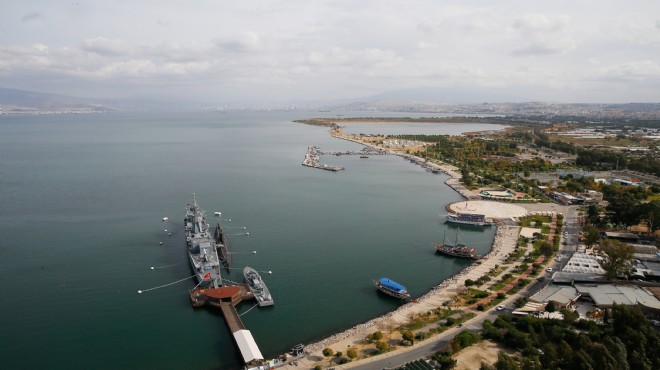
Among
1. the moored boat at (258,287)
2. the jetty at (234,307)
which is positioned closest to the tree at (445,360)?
the jetty at (234,307)

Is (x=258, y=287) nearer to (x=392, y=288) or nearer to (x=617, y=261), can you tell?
(x=392, y=288)

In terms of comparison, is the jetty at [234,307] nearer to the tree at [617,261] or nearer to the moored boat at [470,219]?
the tree at [617,261]

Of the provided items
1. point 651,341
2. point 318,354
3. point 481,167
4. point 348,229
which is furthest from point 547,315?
point 481,167

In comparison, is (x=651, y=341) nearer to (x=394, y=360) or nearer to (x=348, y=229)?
(x=394, y=360)

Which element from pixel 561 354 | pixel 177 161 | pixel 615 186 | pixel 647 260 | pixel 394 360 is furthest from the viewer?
pixel 177 161

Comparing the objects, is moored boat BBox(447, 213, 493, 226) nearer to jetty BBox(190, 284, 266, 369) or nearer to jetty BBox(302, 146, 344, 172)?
jetty BBox(190, 284, 266, 369)

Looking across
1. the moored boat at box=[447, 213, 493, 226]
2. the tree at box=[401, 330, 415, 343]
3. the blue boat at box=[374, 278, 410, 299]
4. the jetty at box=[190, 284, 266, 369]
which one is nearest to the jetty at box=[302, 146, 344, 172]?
the moored boat at box=[447, 213, 493, 226]

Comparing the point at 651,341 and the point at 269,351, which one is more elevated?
the point at 651,341
